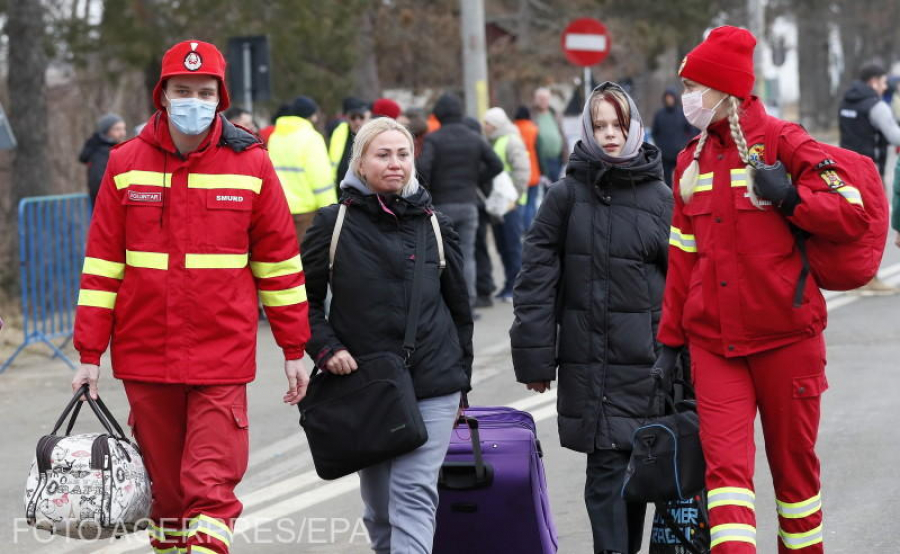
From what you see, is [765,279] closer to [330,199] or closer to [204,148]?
[204,148]

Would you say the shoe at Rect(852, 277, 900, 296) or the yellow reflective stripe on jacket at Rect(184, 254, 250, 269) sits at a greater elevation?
the yellow reflective stripe on jacket at Rect(184, 254, 250, 269)

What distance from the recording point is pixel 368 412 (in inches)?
223

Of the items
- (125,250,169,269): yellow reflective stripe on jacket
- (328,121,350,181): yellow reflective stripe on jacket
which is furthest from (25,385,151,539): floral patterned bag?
(328,121,350,181): yellow reflective stripe on jacket

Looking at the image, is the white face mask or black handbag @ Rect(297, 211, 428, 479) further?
black handbag @ Rect(297, 211, 428, 479)

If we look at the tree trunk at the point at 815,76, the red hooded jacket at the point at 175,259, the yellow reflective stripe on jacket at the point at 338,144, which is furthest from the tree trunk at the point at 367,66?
the tree trunk at the point at 815,76

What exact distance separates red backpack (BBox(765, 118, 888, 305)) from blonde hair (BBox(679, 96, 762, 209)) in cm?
9

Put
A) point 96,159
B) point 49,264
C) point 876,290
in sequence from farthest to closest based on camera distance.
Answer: point 876,290 < point 96,159 < point 49,264

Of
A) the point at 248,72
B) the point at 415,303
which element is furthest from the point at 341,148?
the point at 415,303

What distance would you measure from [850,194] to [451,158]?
8.60 meters

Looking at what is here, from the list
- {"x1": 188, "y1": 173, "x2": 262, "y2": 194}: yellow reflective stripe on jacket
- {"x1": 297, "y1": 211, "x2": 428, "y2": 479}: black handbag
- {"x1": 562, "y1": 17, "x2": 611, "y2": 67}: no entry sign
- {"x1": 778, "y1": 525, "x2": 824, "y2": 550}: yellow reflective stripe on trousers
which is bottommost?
{"x1": 778, "y1": 525, "x2": 824, "y2": 550}: yellow reflective stripe on trousers

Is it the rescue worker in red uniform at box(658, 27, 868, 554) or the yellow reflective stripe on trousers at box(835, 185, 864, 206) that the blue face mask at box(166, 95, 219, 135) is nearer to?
the rescue worker in red uniform at box(658, 27, 868, 554)

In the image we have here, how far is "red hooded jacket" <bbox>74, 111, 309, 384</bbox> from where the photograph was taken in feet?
18.2

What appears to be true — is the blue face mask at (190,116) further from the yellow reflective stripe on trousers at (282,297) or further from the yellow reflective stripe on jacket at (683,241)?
the yellow reflective stripe on jacket at (683,241)

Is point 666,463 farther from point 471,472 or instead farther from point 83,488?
point 83,488
